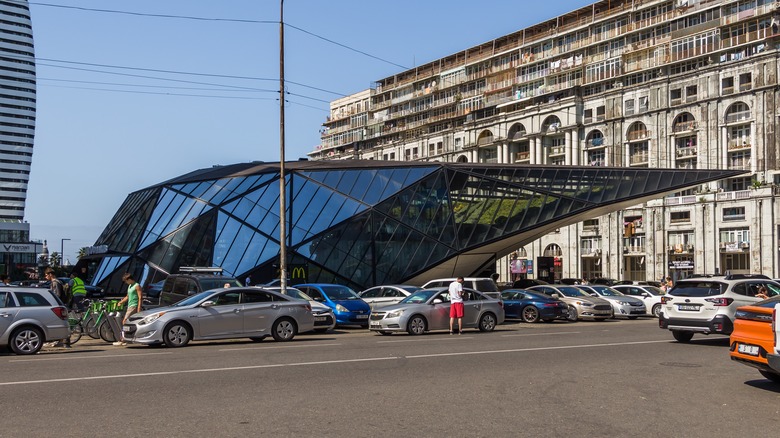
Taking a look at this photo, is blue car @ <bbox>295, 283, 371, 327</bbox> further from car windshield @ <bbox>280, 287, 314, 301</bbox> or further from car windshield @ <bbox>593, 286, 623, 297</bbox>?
car windshield @ <bbox>593, 286, 623, 297</bbox>

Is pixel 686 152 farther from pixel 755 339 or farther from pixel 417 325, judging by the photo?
pixel 755 339

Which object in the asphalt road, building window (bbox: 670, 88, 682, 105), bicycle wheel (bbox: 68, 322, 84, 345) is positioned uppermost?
building window (bbox: 670, 88, 682, 105)

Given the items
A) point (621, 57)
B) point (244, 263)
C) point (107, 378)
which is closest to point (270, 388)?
point (107, 378)

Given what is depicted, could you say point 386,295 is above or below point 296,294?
below

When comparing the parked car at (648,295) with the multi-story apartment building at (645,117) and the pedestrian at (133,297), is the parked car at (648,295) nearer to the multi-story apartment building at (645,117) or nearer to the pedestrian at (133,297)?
the pedestrian at (133,297)

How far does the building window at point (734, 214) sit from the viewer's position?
74.4 metres

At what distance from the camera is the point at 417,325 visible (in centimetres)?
2367

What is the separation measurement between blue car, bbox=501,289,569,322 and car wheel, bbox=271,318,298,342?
482 inches

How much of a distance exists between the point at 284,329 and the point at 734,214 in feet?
210

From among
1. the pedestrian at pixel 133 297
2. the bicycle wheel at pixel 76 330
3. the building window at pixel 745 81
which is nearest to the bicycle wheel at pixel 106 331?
the bicycle wheel at pixel 76 330

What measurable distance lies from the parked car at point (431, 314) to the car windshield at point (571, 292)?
9.28 m

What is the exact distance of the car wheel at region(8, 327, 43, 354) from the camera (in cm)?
1814

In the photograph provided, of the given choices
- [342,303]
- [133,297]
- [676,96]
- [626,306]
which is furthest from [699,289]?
[676,96]

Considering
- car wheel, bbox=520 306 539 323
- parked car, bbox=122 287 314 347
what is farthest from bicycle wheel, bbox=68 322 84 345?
car wheel, bbox=520 306 539 323
